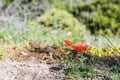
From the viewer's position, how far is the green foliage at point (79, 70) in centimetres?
429

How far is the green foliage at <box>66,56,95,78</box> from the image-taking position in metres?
4.29

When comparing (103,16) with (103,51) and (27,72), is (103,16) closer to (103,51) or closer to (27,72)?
(103,51)

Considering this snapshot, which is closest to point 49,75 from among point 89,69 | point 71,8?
point 89,69

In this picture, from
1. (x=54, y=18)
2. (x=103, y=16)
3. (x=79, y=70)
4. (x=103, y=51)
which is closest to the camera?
(x=79, y=70)

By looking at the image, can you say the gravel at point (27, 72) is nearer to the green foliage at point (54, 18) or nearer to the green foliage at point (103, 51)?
the green foliage at point (103, 51)

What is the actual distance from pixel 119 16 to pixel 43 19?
3.23 m

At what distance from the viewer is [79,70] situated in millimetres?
4359

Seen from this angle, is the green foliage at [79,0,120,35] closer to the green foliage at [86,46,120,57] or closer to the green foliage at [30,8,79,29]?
the green foliage at [30,8,79,29]

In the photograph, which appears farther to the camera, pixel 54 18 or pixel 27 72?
pixel 54 18

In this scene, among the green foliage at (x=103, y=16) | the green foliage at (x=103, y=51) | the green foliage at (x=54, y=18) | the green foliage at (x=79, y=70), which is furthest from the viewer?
the green foliage at (x=103, y=16)

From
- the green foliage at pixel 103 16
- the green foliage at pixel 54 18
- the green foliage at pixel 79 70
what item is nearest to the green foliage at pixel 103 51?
the green foliage at pixel 79 70

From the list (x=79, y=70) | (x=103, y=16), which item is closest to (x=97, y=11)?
(x=103, y=16)

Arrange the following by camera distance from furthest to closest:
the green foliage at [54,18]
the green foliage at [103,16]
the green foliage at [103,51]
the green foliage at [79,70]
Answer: the green foliage at [103,16]
the green foliage at [54,18]
the green foliage at [103,51]
the green foliage at [79,70]

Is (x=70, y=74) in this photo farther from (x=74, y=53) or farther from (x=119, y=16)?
(x=119, y=16)
